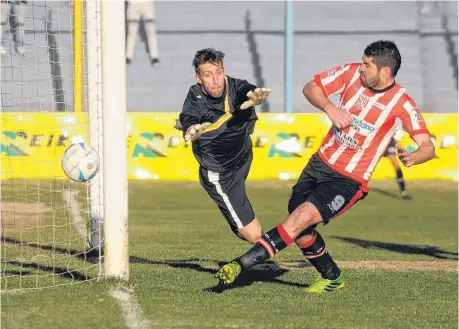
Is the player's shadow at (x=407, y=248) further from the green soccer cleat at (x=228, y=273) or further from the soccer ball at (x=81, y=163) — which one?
the soccer ball at (x=81, y=163)

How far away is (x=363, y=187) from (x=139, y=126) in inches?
537

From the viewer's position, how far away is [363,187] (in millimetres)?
8352

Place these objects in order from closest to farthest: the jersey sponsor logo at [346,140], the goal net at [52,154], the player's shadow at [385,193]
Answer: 1. the jersey sponsor logo at [346,140]
2. the goal net at [52,154]
3. the player's shadow at [385,193]

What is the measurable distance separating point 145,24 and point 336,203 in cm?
2139

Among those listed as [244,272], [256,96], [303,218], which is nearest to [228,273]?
[303,218]

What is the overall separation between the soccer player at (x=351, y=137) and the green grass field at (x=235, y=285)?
22.1 inches

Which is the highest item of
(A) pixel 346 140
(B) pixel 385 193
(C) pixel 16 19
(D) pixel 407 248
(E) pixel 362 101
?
(C) pixel 16 19

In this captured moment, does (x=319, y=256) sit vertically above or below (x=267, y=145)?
above

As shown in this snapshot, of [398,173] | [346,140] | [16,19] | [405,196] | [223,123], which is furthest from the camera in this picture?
[405,196]

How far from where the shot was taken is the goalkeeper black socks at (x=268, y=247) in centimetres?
797

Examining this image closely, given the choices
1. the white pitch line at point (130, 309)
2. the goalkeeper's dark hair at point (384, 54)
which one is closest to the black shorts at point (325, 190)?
the goalkeeper's dark hair at point (384, 54)

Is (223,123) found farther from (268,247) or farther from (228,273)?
(228,273)

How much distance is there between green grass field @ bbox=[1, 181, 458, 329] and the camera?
23.4ft

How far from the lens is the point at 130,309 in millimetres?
7359
